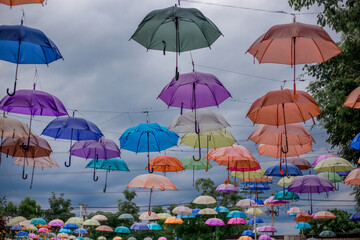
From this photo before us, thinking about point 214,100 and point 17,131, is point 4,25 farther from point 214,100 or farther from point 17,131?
point 214,100

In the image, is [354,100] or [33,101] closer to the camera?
[354,100]

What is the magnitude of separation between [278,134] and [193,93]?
2838 mm

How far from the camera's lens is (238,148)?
33.4 ft

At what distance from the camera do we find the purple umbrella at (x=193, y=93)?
774 cm

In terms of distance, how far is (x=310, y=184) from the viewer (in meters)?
10.8

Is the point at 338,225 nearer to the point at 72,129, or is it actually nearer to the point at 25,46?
the point at 72,129

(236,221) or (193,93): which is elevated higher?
(193,93)

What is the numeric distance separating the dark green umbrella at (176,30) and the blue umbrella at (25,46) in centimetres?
155

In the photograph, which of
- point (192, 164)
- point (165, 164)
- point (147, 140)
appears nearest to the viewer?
point (147, 140)

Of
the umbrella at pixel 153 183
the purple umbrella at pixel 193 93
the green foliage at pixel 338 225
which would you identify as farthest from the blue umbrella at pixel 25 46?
the green foliage at pixel 338 225

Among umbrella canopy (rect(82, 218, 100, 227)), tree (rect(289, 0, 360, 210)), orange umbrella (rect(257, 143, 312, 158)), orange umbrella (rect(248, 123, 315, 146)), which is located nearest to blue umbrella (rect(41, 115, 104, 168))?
orange umbrella (rect(248, 123, 315, 146))

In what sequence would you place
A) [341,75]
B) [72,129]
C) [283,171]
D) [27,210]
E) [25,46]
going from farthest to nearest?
[27,210]
[341,75]
[283,171]
[72,129]
[25,46]

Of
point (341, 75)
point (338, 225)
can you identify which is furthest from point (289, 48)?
point (338, 225)

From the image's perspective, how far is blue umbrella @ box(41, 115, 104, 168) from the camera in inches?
348
